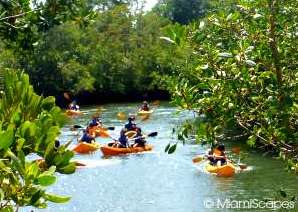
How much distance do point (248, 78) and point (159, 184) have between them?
10971 mm

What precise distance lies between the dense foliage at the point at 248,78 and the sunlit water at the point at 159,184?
8400 mm

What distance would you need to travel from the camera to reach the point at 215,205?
11.7 meters

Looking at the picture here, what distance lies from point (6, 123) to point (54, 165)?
0.81ft

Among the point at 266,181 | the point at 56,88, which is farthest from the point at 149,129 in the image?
the point at 56,88

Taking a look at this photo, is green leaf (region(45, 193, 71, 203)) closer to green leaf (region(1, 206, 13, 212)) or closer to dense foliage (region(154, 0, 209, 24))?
green leaf (region(1, 206, 13, 212))

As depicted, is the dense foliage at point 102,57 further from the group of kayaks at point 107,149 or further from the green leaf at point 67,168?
the green leaf at point 67,168

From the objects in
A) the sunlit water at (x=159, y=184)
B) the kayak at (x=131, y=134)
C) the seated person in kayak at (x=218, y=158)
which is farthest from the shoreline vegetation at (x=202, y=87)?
the kayak at (x=131, y=134)

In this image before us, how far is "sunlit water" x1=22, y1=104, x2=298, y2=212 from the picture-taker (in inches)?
474

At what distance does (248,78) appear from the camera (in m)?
3.02

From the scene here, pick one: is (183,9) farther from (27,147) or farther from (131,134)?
(27,147)

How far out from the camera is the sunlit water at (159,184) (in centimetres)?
1204

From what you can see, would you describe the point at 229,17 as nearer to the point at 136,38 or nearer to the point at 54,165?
the point at 54,165

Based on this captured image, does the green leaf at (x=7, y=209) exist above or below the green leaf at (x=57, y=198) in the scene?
below

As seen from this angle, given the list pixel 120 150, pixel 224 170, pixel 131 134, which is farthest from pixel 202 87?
pixel 131 134
